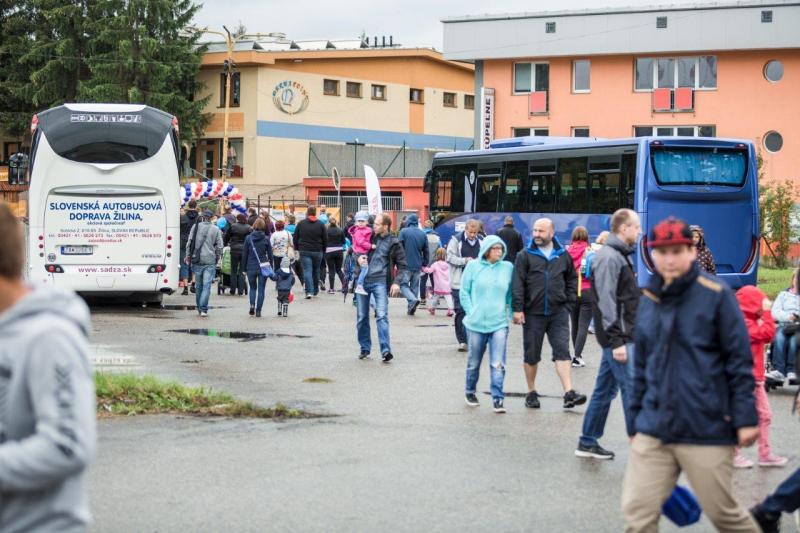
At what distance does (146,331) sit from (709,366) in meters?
15.1

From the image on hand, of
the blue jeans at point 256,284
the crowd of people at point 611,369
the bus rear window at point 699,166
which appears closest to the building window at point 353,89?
→ the bus rear window at point 699,166

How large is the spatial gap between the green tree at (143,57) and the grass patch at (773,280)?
3369cm

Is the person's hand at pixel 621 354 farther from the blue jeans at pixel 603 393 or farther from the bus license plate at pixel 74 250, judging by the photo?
the bus license plate at pixel 74 250

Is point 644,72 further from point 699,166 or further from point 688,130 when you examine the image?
point 699,166

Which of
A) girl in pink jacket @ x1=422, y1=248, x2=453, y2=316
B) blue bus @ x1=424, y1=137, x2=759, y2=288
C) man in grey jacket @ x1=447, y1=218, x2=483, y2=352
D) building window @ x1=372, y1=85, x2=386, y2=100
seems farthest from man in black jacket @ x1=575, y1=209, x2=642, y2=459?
building window @ x1=372, y1=85, x2=386, y2=100

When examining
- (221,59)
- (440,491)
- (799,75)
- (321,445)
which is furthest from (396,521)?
(221,59)

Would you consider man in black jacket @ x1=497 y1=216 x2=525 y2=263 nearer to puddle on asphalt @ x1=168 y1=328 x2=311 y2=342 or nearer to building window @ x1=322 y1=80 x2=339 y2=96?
puddle on asphalt @ x1=168 y1=328 x2=311 y2=342

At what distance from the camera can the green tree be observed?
6103cm

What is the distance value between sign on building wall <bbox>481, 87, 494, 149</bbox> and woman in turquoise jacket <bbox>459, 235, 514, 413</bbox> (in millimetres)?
40923

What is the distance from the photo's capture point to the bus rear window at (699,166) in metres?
25.1

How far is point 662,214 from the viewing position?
81.8ft

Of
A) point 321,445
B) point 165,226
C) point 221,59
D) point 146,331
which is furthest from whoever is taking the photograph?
point 221,59

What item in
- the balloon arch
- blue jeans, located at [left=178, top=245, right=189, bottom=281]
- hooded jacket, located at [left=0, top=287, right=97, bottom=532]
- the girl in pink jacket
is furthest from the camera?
the balloon arch

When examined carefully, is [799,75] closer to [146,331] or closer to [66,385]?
[146,331]
